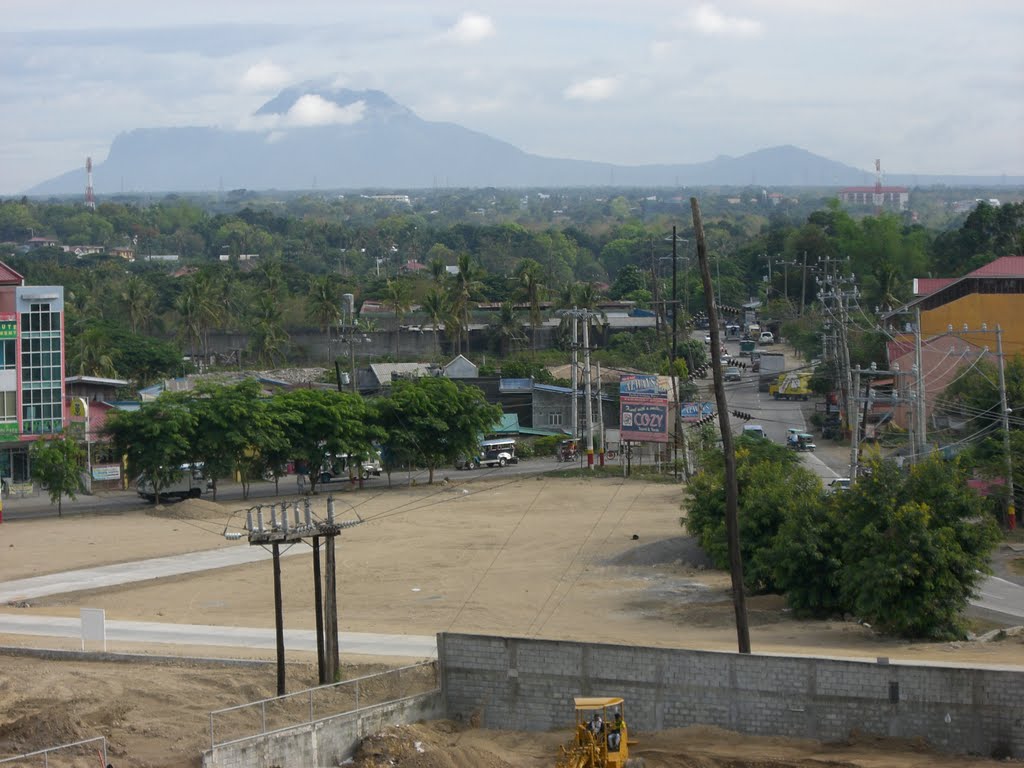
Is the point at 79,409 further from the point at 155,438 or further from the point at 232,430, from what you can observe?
the point at 232,430

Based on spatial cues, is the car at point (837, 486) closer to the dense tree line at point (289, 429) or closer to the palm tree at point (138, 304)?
the dense tree line at point (289, 429)

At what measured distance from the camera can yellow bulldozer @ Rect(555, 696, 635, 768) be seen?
2075 cm

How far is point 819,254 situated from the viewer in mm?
129875

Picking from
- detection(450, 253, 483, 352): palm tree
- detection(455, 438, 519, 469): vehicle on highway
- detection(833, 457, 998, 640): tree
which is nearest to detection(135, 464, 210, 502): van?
detection(455, 438, 519, 469): vehicle on highway

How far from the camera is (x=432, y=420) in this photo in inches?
2304

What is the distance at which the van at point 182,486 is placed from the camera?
5556 centimetres

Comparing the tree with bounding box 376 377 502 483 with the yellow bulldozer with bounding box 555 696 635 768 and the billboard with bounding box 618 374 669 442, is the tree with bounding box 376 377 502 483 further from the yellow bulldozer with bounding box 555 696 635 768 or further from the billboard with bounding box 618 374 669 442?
the yellow bulldozer with bounding box 555 696 635 768

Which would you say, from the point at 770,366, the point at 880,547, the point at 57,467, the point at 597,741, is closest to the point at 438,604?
the point at 880,547

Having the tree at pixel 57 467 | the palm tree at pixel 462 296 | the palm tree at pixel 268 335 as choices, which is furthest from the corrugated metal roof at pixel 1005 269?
the palm tree at pixel 268 335

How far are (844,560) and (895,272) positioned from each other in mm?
75249

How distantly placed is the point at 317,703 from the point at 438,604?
37.0 ft

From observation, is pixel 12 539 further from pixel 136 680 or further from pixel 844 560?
pixel 844 560

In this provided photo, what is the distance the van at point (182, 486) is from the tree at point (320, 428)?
4.15 m

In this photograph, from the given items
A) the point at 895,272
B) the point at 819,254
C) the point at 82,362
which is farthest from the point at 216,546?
the point at 819,254
